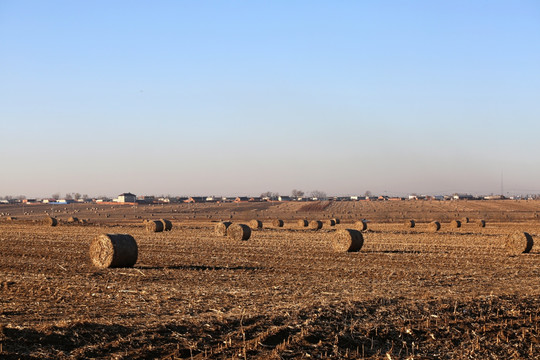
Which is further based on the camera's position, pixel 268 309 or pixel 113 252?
pixel 113 252

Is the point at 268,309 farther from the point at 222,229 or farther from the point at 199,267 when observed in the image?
the point at 222,229

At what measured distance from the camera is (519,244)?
1133 inches

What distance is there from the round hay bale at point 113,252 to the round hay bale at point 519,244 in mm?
18291

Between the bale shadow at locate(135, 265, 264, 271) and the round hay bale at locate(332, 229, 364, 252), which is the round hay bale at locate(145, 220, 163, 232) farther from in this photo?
the bale shadow at locate(135, 265, 264, 271)

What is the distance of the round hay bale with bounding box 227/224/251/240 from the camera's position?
124ft

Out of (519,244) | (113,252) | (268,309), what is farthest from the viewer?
(519,244)

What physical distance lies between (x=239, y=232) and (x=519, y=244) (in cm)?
1691

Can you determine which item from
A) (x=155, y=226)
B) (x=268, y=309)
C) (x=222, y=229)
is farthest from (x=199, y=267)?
(x=155, y=226)

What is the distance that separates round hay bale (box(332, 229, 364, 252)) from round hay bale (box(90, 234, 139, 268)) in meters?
11.3

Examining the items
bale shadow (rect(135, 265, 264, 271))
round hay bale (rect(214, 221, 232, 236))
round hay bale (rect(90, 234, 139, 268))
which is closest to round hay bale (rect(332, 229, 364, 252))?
bale shadow (rect(135, 265, 264, 271))

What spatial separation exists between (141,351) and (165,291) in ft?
20.6

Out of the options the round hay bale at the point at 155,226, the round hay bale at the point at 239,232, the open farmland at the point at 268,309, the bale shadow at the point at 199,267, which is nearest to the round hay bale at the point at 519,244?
the open farmland at the point at 268,309

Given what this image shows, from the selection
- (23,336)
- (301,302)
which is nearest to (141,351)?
(23,336)

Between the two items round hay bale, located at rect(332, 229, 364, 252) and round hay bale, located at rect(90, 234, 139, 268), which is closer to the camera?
round hay bale, located at rect(90, 234, 139, 268)
